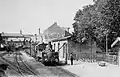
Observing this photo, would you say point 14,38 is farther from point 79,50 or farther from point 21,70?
point 21,70

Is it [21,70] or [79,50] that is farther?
[79,50]

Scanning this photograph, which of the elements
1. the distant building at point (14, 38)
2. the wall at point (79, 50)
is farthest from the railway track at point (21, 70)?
the distant building at point (14, 38)

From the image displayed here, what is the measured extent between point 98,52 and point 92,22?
562 cm

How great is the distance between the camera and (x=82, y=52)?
36.1 meters

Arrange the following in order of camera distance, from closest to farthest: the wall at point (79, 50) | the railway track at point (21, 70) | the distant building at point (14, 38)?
1. the railway track at point (21, 70)
2. the wall at point (79, 50)
3. the distant building at point (14, 38)

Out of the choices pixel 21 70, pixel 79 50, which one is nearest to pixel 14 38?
pixel 79 50

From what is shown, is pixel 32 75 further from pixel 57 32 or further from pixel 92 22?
pixel 57 32

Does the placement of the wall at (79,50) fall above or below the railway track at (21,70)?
above

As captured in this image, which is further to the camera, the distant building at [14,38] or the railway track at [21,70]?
the distant building at [14,38]

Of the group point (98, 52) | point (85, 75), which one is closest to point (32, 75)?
point (85, 75)

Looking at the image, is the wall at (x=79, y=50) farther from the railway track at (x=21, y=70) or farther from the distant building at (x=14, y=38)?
the distant building at (x=14, y=38)

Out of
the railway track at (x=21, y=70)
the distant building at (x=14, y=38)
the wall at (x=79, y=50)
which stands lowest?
the railway track at (x=21, y=70)

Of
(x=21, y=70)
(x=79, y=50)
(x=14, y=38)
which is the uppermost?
(x=14, y=38)

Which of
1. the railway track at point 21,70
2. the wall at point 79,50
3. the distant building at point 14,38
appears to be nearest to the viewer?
the railway track at point 21,70
